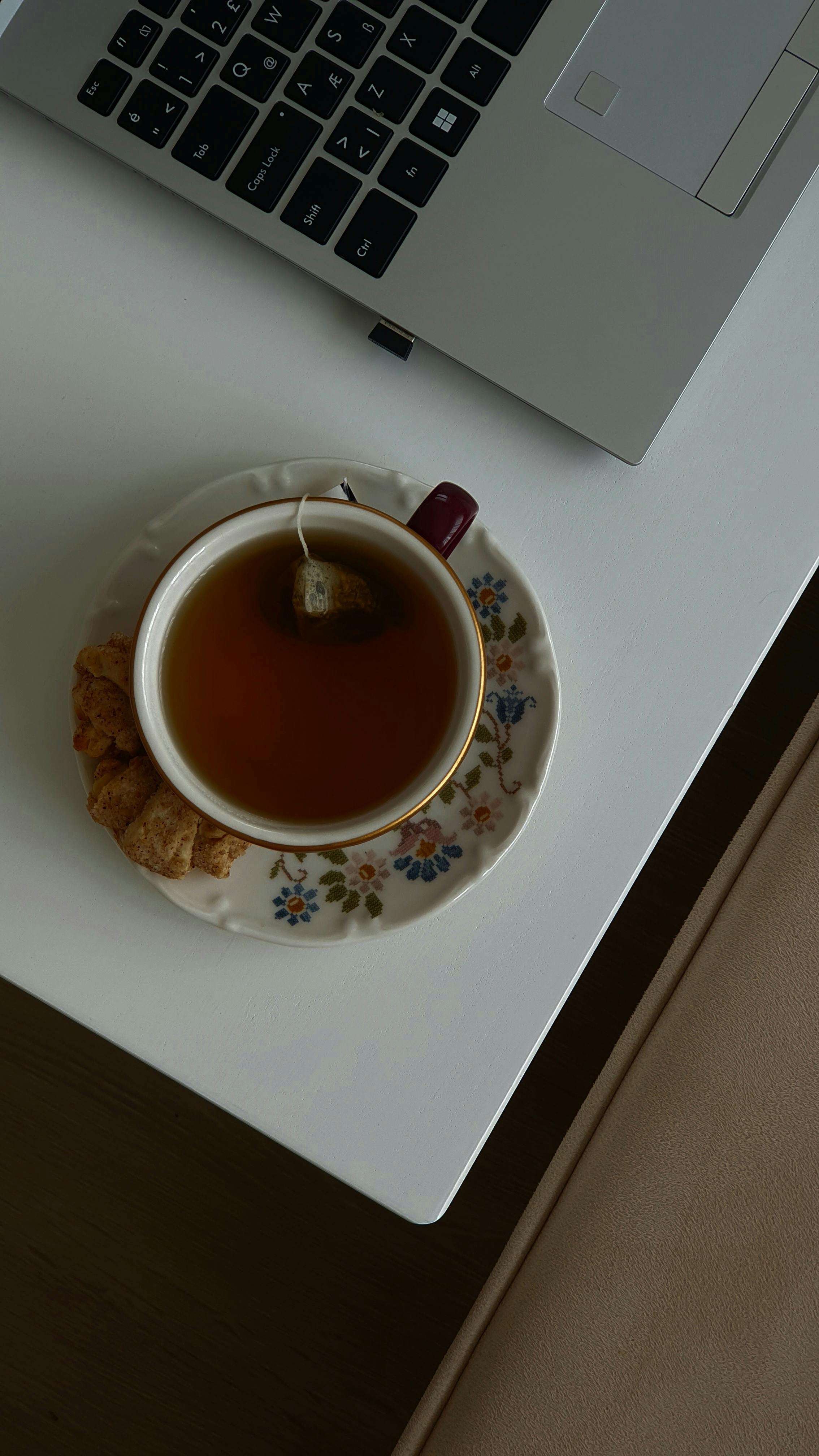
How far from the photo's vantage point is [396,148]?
552mm

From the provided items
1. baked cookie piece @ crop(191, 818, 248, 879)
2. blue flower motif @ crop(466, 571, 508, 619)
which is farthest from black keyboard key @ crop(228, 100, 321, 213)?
baked cookie piece @ crop(191, 818, 248, 879)

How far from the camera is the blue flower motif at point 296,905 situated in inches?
22.4

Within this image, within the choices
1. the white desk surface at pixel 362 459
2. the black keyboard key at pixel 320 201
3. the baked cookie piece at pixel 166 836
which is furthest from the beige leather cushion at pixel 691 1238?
the black keyboard key at pixel 320 201

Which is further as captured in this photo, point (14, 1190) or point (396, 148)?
point (14, 1190)

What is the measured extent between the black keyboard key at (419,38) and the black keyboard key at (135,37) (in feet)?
0.44

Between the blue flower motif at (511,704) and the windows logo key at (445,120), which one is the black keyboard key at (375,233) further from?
the blue flower motif at (511,704)

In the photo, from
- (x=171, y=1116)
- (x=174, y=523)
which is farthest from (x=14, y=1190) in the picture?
(x=174, y=523)

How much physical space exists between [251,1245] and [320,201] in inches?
45.0

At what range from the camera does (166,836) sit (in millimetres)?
536

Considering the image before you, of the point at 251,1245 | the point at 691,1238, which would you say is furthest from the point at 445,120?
the point at 251,1245

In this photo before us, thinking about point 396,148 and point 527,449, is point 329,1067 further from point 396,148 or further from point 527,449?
point 396,148

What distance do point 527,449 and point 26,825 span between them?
39cm

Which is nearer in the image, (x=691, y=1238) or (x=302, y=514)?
(x=302, y=514)

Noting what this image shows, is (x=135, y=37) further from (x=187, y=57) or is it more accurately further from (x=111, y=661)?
(x=111, y=661)
